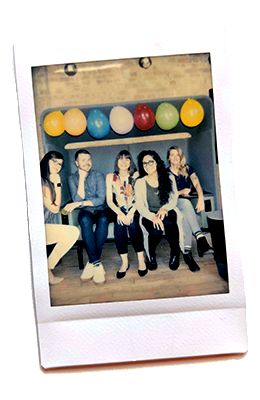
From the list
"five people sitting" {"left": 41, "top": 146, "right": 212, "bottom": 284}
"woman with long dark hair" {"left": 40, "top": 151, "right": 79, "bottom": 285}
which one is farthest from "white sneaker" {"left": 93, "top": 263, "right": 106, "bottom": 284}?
"woman with long dark hair" {"left": 40, "top": 151, "right": 79, "bottom": 285}

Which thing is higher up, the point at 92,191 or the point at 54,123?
the point at 54,123

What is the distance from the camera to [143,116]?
1057 millimetres

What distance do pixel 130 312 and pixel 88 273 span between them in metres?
0.18

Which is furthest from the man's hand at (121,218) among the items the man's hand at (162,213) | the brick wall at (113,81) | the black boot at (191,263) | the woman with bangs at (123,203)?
the brick wall at (113,81)

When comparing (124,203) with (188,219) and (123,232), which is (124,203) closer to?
(123,232)

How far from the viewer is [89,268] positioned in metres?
1.08

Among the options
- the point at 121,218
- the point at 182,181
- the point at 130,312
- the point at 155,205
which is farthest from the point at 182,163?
the point at 130,312

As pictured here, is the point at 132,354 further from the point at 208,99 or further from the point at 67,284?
the point at 208,99

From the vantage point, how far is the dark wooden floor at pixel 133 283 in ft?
3.51

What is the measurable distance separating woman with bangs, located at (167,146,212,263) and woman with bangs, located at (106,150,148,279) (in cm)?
13

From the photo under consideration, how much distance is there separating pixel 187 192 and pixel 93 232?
32 centimetres

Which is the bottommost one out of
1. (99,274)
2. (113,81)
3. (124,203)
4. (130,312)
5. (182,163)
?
(130,312)

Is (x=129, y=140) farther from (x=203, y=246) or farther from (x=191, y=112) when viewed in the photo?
(x=203, y=246)

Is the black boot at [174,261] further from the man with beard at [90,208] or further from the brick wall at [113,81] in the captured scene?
the brick wall at [113,81]
